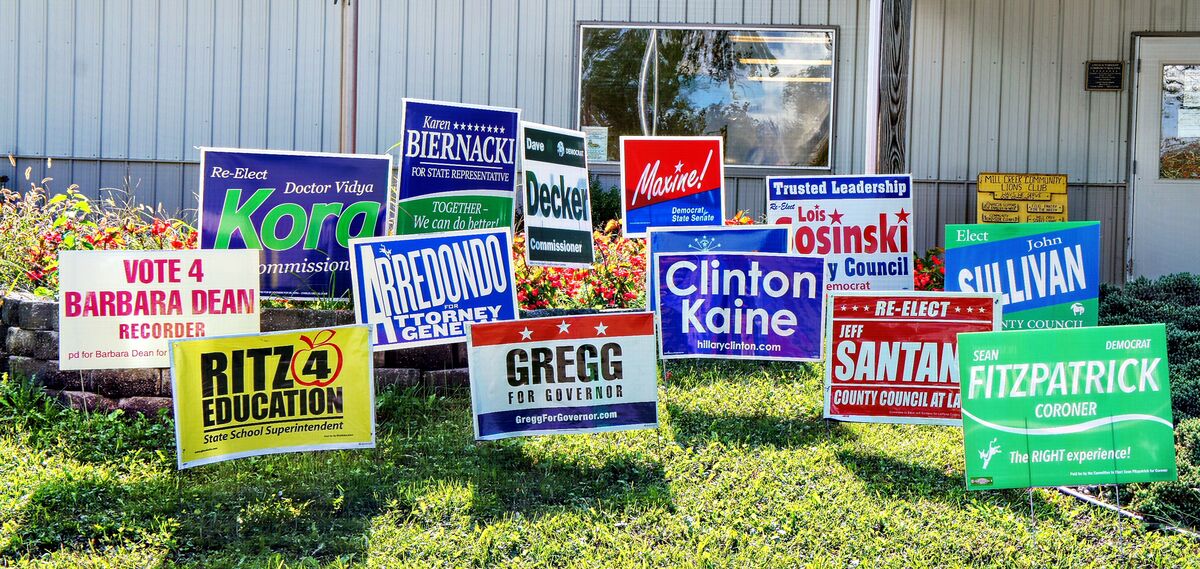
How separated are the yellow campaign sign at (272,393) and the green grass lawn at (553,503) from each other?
0.17 metres

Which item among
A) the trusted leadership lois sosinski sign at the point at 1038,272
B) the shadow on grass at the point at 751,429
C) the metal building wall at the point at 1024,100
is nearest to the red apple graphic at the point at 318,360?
the shadow on grass at the point at 751,429

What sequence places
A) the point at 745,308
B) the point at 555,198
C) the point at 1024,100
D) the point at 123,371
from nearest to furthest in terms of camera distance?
the point at 123,371, the point at 745,308, the point at 555,198, the point at 1024,100

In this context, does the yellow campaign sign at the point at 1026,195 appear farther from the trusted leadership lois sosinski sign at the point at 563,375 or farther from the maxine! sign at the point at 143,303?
the maxine! sign at the point at 143,303

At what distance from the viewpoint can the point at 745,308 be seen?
5.94 m

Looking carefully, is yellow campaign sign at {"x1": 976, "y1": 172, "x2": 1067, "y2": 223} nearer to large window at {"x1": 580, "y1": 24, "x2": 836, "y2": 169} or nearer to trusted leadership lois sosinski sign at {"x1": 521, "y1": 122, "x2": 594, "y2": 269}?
large window at {"x1": 580, "y1": 24, "x2": 836, "y2": 169}

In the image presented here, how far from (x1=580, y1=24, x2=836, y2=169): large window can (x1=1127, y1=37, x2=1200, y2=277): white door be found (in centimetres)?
292

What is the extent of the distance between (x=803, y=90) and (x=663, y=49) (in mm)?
1387

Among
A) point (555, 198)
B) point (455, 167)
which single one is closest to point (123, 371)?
point (455, 167)

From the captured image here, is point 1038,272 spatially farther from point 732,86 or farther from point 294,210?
point 732,86

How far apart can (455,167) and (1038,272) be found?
11.2 feet

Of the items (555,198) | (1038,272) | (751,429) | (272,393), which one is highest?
(555,198)

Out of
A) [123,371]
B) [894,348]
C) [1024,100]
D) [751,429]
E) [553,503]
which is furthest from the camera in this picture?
[1024,100]

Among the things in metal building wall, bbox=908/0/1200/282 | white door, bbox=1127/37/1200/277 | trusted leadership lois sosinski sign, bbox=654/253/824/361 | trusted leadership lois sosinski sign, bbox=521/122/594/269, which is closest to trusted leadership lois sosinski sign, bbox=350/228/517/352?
trusted leadership lois sosinski sign, bbox=521/122/594/269

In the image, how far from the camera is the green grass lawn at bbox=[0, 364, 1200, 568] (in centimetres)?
427
